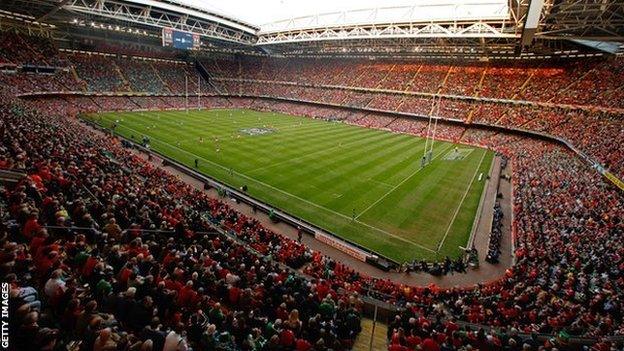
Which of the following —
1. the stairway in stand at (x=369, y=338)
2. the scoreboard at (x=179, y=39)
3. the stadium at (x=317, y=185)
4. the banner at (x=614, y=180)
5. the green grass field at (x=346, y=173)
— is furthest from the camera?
the scoreboard at (x=179, y=39)

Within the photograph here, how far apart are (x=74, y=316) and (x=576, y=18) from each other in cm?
3727

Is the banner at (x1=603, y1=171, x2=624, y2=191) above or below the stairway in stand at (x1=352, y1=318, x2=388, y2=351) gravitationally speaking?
above

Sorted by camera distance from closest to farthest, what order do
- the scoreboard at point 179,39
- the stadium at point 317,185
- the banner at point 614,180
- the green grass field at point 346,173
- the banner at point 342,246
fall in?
the stadium at point 317,185 < the banner at point 342,246 < the green grass field at point 346,173 < the banner at point 614,180 < the scoreboard at point 179,39

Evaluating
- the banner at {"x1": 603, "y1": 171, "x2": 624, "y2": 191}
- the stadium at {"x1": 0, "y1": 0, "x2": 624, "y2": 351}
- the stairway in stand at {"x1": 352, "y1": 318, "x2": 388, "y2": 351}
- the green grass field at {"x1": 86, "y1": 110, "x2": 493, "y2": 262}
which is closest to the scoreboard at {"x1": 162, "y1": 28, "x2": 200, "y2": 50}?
the stadium at {"x1": 0, "y1": 0, "x2": 624, "y2": 351}

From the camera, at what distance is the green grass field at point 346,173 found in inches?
890

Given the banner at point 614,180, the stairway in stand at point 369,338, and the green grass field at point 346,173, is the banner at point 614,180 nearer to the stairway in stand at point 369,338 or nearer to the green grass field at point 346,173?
the green grass field at point 346,173

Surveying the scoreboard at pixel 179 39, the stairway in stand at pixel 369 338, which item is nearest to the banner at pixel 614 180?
the stairway in stand at pixel 369 338

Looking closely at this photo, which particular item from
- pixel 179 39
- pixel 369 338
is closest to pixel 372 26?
pixel 179 39

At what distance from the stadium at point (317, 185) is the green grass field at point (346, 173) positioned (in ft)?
0.87

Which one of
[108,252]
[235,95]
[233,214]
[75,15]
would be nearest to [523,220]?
[233,214]

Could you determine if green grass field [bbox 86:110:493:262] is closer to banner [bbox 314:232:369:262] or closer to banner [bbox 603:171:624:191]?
banner [bbox 314:232:369:262]

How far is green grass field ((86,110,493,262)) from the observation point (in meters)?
22.6

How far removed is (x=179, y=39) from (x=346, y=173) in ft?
107

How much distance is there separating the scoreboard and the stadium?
19.4 inches
